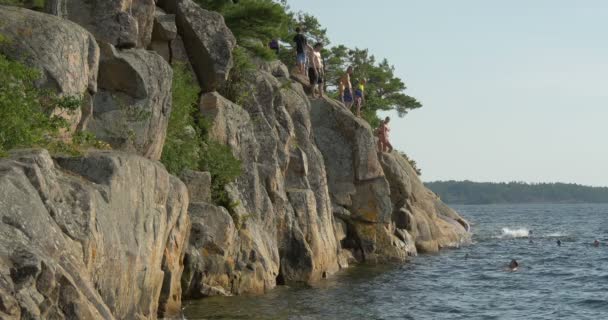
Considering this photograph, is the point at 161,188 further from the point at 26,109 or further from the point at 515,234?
the point at 515,234

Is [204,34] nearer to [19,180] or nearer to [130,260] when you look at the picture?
[130,260]

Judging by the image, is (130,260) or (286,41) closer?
(130,260)

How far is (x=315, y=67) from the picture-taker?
34.7 m

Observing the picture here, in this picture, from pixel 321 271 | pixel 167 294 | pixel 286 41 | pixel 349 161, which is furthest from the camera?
pixel 286 41

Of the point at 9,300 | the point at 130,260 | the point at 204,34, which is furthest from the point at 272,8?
the point at 9,300

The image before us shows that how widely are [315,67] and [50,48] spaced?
61.7 feet

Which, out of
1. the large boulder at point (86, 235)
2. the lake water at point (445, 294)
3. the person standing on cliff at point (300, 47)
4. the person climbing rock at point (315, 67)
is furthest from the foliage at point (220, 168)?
the person climbing rock at point (315, 67)

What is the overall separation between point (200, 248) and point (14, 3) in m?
8.05

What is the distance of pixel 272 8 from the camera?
30688mm

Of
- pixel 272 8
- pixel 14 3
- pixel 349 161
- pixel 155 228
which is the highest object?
pixel 272 8

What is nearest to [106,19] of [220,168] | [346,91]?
[220,168]

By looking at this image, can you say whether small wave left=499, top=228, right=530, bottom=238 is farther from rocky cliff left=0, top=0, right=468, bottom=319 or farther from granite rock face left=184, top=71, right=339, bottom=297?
granite rock face left=184, top=71, right=339, bottom=297

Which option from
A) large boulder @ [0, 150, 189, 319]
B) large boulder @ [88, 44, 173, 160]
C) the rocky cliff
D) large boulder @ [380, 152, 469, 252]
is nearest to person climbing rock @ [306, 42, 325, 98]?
the rocky cliff

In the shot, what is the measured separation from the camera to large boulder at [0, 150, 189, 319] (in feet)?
34.0
